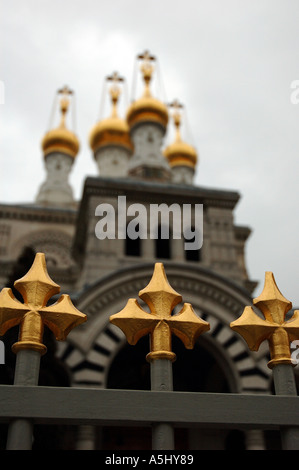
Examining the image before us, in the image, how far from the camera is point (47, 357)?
11164 millimetres

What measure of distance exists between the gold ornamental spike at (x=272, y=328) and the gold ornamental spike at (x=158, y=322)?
212 millimetres

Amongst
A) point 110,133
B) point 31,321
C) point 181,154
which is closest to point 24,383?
point 31,321

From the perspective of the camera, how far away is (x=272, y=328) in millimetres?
2750

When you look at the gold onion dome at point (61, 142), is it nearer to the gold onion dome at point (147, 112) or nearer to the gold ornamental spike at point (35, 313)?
the gold onion dome at point (147, 112)

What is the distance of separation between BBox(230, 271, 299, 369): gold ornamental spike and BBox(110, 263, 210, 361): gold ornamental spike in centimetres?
21

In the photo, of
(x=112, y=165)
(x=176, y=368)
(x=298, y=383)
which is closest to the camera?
(x=298, y=383)

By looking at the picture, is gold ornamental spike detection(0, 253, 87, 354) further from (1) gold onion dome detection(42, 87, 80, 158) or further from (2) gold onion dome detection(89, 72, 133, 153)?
(1) gold onion dome detection(42, 87, 80, 158)

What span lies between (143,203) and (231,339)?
5.56 meters

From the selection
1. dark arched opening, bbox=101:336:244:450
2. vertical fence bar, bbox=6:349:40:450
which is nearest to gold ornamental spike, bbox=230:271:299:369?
vertical fence bar, bbox=6:349:40:450

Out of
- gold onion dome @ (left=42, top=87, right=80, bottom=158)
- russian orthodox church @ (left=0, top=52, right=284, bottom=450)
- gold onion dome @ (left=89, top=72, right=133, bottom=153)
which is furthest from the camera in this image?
gold onion dome @ (left=42, top=87, right=80, bottom=158)

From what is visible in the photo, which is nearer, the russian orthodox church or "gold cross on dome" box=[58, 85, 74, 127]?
the russian orthodox church

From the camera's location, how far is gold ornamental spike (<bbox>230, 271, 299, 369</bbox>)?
2689 millimetres

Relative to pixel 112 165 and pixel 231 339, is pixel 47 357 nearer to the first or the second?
pixel 231 339
